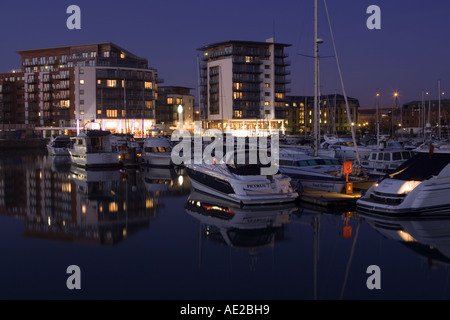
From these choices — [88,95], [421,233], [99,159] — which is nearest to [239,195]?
[421,233]

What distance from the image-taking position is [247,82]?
99.6 meters

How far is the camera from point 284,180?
1973cm

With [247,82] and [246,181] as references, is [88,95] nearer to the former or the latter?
[247,82]

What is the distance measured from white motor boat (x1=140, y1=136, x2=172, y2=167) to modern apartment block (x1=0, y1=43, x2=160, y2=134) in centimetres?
4995

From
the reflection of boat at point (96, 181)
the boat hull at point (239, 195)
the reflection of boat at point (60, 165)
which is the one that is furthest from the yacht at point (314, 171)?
the reflection of boat at point (60, 165)

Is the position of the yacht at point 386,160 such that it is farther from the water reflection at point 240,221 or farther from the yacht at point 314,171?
the water reflection at point 240,221

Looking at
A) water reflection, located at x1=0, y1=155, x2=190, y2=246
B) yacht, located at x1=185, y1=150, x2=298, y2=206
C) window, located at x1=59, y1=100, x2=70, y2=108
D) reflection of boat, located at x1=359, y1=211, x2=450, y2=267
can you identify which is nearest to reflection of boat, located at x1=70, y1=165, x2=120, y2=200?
water reflection, located at x1=0, y1=155, x2=190, y2=246

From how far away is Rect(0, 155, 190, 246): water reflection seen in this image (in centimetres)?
1596

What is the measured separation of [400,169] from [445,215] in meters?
2.42

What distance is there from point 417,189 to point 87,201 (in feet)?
47.2

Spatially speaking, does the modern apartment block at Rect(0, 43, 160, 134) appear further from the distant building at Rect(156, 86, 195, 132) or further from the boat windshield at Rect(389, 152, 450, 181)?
the boat windshield at Rect(389, 152, 450, 181)

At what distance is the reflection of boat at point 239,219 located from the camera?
14727 millimetres

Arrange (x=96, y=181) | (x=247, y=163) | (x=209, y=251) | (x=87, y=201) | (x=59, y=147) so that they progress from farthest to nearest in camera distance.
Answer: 1. (x=59, y=147)
2. (x=96, y=181)
3. (x=87, y=201)
4. (x=247, y=163)
5. (x=209, y=251)
